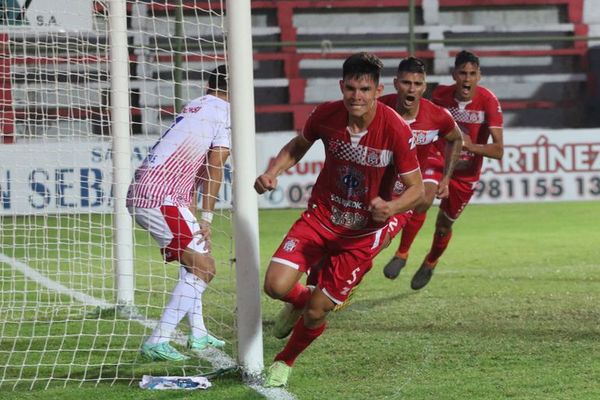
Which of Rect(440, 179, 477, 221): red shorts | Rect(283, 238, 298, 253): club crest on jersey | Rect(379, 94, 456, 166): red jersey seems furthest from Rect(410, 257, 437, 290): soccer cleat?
Rect(283, 238, 298, 253): club crest on jersey

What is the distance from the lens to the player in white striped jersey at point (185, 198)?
7.57m

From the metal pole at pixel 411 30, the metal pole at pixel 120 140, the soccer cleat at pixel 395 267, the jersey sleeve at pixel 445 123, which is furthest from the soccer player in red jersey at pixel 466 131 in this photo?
the metal pole at pixel 411 30

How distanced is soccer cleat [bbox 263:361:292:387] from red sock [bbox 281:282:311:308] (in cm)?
58

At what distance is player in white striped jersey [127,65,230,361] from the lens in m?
7.57

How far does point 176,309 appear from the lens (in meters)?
7.65

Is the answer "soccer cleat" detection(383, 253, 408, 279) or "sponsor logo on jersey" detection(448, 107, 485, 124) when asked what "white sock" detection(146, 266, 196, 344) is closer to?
"soccer cleat" detection(383, 253, 408, 279)

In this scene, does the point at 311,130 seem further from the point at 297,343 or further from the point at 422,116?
the point at 422,116

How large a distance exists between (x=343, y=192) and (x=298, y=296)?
2.47ft

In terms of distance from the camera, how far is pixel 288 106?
22.8 m

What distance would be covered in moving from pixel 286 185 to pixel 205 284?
449 inches

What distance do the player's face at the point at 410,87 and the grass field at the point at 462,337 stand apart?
1.66 m

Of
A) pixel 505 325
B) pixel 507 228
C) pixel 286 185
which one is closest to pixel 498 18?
pixel 286 185

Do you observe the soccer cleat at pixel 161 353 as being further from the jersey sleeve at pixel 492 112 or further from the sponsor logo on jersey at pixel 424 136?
the jersey sleeve at pixel 492 112

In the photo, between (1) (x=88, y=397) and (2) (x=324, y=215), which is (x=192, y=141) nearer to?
(2) (x=324, y=215)
